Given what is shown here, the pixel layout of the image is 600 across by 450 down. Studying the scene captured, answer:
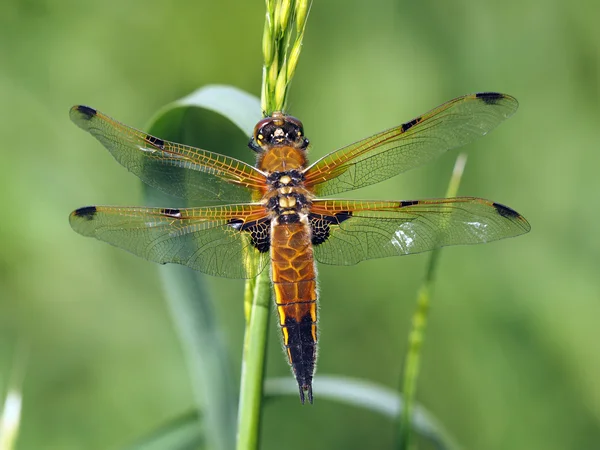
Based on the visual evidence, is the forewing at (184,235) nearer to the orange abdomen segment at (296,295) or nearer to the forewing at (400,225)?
the orange abdomen segment at (296,295)

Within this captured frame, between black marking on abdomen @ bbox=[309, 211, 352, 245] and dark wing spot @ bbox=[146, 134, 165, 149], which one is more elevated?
dark wing spot @ bbox=[146, 134, 165, 149]

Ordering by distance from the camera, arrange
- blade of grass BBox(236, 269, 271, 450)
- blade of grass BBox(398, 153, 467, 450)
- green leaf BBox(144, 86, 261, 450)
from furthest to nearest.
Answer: green leaf BBox(144, 86, 261, 450) < blade of grass BBox(398, 153, 467, 450) < blade of grass BBox(236, 269, 271, 450)

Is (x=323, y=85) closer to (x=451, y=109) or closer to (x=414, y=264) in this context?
(x=414, y=264)

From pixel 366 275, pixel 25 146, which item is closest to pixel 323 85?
pixel 366 275

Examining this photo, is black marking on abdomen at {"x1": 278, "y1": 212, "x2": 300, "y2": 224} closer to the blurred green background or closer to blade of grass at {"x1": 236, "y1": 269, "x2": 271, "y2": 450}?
blade of grass at {"x1": 236, "y1": 269, "x2": 271, "y2": 450}

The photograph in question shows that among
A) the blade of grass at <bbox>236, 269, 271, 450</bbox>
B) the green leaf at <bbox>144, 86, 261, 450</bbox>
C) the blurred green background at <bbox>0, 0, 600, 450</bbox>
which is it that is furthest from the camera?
the blurred green background at <bbox>0, 0, 600, 450</bbox>

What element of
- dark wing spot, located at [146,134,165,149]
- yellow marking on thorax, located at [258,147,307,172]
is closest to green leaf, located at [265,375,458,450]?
yellow marking on thorax, located at [258,147,307,172]

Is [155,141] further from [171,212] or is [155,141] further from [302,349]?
[302,349]

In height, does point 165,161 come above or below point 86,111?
below

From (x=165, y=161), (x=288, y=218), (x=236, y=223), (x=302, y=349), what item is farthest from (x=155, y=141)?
(x=302, y=349)
